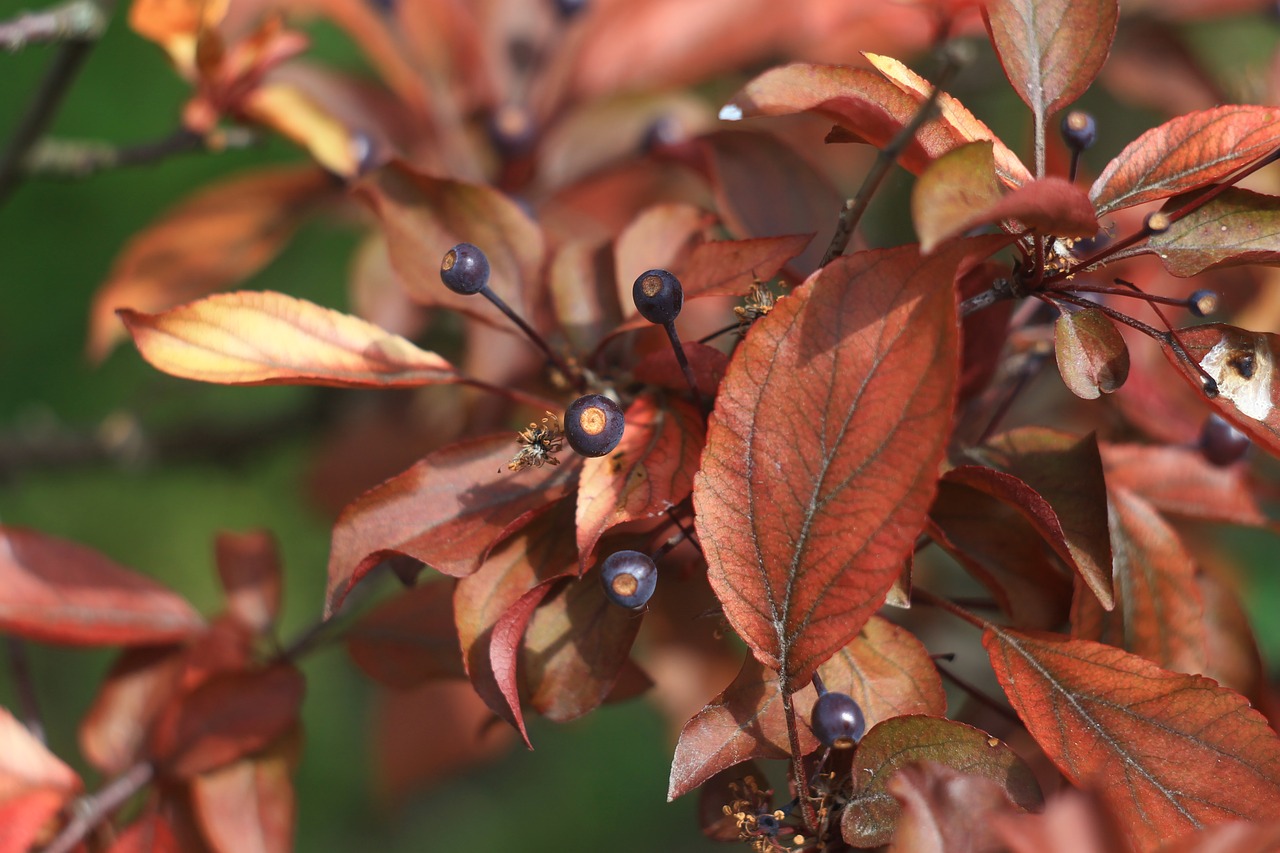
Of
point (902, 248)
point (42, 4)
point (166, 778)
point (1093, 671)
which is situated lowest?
point (166, 778)

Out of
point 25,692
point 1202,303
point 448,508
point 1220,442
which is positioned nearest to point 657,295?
point 448,508

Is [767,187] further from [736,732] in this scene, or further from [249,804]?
[249,804]

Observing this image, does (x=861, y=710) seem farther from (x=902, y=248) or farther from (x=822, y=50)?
(x=822, y=50)

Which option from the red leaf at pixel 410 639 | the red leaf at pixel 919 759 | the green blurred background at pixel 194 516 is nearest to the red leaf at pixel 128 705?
the red leaf at pixel 410 639

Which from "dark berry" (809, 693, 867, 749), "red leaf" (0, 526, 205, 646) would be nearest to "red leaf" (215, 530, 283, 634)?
"red leaf" (0, 526, 205, 646)

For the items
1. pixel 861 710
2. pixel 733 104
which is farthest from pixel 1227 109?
pixel 861 710

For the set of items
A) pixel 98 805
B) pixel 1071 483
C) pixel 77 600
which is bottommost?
pixel 98 805
